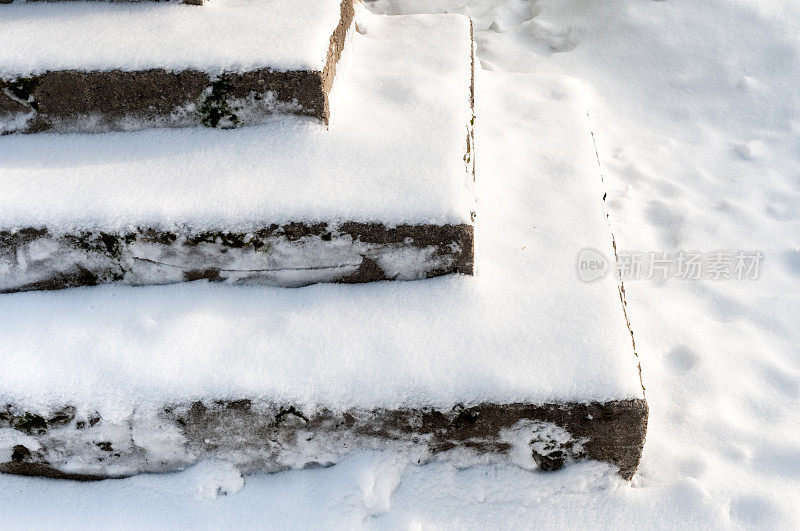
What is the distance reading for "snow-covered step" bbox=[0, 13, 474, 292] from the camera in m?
1.59

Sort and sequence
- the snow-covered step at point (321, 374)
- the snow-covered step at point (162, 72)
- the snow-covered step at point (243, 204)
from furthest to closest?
the snow-covered step at point (162, 72) < the snow-covered step at point (243, 204) < the snow-covered step at point (321, 374)

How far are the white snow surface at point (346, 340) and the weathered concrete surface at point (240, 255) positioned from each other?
34 mm

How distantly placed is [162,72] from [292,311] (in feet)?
2.21

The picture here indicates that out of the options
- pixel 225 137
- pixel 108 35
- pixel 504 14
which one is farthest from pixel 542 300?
pixel 504 14

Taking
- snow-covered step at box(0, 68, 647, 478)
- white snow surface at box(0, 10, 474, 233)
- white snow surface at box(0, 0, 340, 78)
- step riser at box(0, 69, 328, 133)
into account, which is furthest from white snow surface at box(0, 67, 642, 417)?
white snow surface at box(0, 0, 340, 78)

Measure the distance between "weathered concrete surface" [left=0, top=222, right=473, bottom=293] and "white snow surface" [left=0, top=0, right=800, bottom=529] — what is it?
1.45ft

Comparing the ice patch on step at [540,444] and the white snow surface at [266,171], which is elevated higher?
the white snow surface at [266,171]

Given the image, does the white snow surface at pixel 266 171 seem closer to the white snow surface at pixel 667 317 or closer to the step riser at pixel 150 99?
the step riser at pixel 150 99

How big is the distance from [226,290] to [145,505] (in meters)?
0.51

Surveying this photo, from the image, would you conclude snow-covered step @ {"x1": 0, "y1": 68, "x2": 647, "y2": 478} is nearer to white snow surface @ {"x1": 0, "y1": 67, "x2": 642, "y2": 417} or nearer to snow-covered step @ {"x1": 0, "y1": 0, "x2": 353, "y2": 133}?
white snow surface @ {"x1": 0, "y1": 67, "x2": 642, "y2": 417}

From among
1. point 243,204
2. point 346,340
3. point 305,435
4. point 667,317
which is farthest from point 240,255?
point 667,317

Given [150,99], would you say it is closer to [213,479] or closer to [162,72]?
[162,72]

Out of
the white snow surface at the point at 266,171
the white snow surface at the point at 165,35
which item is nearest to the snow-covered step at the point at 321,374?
the white snow surface at the point at 266,171

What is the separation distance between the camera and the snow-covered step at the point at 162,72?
1.72 m
